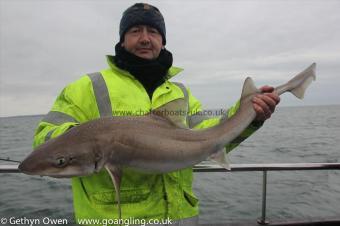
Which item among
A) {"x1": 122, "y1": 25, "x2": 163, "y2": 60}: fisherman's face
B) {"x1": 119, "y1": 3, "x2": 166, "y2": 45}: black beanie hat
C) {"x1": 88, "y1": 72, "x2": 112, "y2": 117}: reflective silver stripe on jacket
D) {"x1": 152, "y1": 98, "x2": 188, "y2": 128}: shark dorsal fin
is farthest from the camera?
{"x1": 119, "y1": 3, "x2": 166, "y2": 45}: black beanie hat

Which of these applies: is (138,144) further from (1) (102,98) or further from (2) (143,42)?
(2) (143,42)

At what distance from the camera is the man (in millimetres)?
3166

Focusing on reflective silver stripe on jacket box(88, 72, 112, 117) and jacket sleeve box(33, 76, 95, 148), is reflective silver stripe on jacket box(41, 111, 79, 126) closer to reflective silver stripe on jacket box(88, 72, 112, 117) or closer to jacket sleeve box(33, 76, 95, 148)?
jacket sleeve box(33, 76, 95, 148)

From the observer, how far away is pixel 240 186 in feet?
45.1

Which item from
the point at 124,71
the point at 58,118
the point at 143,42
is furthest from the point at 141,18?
the point at 58,118

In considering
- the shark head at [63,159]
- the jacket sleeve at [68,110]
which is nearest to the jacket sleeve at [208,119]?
the jacket sleeve at [68,110]

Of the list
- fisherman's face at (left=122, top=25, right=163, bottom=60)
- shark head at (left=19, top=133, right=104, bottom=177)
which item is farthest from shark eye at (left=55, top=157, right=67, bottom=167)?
fisherman's face at (left=122, top=25, right=163, bottom=60)

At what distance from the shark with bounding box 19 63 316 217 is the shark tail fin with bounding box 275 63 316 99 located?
0.07 meters

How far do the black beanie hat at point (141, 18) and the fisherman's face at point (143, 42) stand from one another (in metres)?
0.04

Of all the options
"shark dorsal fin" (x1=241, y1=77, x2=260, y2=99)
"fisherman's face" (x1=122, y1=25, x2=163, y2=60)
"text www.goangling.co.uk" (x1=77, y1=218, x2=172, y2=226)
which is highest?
"fisherman's face" (x1=122, y1=25, x2=163, y2=60)

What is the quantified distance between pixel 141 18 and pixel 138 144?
1.55 m

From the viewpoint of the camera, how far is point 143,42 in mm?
3727

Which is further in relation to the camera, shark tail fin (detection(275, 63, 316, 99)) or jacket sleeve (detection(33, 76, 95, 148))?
shark tail fin (detection(275, 63, 316, 99))

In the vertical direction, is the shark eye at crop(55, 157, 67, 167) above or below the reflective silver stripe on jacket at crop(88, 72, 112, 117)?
below
